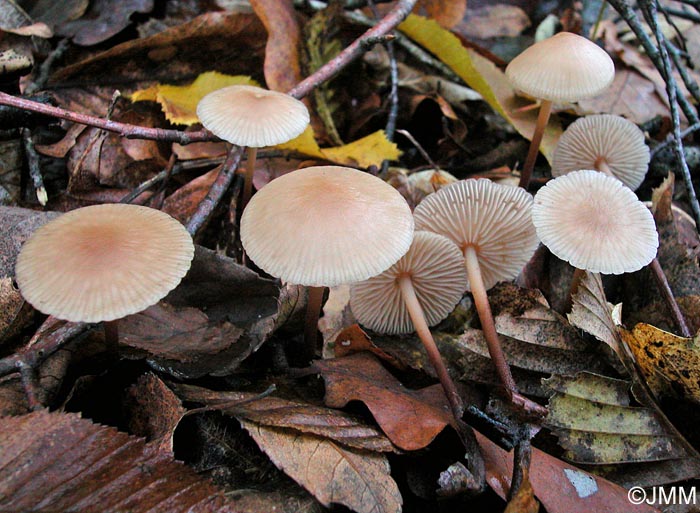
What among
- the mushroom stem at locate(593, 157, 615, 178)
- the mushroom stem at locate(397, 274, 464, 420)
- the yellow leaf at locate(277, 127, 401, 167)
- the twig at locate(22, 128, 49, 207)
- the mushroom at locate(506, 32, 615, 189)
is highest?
the mushroom at locate(506, 32, 615, 189)

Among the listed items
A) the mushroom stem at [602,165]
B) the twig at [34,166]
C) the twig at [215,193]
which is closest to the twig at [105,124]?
the twig at [215,193]

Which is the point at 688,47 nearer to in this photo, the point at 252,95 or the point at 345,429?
the point at 252,95

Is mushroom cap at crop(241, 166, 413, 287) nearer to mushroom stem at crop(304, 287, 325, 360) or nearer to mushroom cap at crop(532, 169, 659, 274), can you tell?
mushroom stem at crop(304, 287, 325, 360)

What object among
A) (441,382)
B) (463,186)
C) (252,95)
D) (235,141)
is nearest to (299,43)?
(252,95)

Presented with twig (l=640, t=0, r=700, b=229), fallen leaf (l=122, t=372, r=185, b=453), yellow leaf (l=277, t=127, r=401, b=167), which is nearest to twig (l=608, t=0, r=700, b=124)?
twig (l=640, t=0, r=700, b=229)

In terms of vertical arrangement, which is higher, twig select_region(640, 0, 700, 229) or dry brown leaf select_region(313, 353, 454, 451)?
twig select_region(640, 0, 700, 229)

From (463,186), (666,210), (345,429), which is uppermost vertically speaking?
(463,186)
